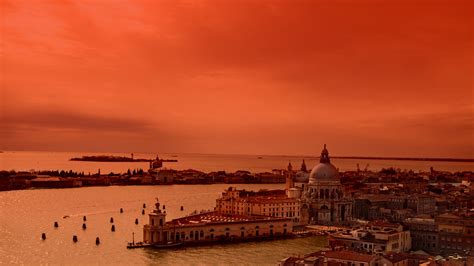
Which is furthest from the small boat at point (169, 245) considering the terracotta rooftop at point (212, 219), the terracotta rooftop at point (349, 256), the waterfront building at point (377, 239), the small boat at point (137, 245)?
the terracotta rooftop at point (349, 256)

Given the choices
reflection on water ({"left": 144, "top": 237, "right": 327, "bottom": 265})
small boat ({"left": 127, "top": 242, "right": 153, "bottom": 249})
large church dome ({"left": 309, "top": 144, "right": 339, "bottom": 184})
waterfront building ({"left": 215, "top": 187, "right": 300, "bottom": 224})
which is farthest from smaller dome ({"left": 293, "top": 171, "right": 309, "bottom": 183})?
small boat ({"left": 127, "top": 242, "right": 153, "bottom": 249})

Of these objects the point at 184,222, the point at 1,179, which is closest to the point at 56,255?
the point at 184,222

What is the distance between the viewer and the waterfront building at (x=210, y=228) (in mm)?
15688

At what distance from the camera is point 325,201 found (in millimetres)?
22344

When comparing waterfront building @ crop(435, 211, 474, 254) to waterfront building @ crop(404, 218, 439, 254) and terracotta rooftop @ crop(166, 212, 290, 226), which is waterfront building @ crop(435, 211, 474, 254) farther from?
terracotta rooftop @ crop(166, 212, 290, 226)

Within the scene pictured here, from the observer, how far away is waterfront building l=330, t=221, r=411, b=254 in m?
13.8

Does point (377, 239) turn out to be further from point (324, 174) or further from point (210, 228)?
point (324, 174)

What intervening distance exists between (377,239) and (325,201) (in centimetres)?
838

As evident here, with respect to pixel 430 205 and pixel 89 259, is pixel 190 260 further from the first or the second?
pixel 430 205

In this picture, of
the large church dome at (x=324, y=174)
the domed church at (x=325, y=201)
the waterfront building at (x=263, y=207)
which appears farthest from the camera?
the large church dome at (x=324, y=174)

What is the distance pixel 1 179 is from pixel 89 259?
96.0 ft

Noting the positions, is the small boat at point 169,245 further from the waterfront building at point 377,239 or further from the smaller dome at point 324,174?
the smaller dome at point 324,174

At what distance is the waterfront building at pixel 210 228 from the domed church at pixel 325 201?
11.3ft

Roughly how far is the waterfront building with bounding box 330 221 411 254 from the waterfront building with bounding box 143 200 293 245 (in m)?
3.60
